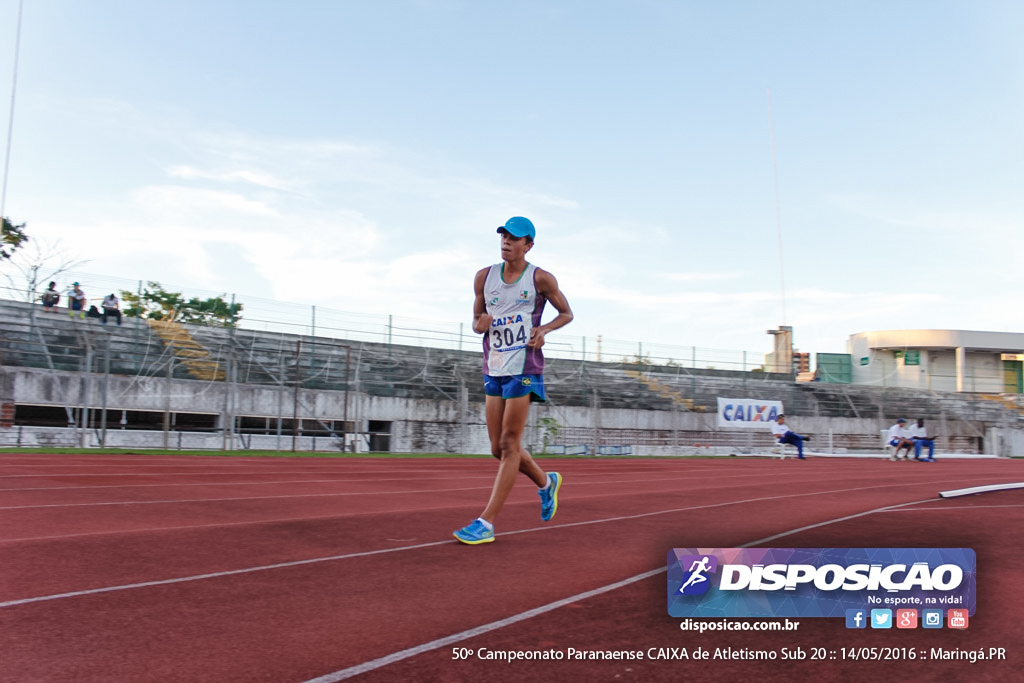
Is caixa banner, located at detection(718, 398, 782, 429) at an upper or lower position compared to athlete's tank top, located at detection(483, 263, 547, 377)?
lower

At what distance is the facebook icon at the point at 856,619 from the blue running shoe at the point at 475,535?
7.58 ft

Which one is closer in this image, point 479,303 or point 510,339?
point 510,339

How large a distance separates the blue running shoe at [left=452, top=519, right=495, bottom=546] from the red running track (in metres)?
0.10

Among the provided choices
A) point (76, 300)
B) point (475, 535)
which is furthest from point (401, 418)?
point (475, 535)

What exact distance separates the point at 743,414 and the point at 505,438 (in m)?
26.6

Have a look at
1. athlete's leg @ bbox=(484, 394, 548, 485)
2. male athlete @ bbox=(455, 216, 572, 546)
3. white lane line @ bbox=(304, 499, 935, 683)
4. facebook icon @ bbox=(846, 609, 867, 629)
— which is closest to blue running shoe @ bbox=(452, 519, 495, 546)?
male athlete @ bbox=(455, 216, 572, 546)

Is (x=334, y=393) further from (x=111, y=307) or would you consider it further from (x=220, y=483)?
(x=220, y=483)

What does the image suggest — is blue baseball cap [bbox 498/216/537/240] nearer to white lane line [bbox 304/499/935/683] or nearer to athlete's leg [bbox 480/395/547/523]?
athlete's leg [bbox 480/395/547/523]

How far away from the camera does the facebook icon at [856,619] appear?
2.63 metres

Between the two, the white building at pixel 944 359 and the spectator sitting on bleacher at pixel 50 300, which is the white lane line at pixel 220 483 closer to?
the spectator sitting on bleacher at pixel 50 300

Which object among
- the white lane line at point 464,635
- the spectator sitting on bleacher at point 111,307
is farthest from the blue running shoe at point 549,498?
the spectator sitting on bleacher at point 111,307

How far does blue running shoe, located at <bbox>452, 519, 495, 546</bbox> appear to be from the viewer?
14.9 feet

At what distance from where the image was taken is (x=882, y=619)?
2.61 meters

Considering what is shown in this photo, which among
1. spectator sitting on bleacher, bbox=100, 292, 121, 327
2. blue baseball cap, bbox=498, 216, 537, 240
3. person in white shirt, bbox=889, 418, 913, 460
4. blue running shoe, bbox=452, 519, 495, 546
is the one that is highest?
spectator sitting on bleacher, bbox=100, 292, 121, 327
